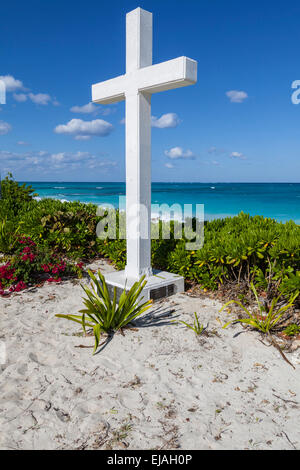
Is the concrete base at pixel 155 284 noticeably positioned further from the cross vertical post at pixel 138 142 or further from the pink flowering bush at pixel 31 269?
the pink flowering bush at pixel 31 269

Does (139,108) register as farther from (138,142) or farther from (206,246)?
(206,246)

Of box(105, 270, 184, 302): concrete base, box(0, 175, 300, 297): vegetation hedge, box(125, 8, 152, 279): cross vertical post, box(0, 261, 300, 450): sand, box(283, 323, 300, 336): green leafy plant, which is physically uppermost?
box(125, 8, 152, 279): cross vertical post

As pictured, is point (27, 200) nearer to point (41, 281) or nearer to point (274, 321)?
point (41, 281)

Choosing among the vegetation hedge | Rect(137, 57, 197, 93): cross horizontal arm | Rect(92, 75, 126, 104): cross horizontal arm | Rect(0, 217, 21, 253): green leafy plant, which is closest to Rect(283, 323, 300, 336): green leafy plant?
the vegetation hedge

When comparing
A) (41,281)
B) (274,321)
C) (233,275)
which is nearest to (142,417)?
(274,321)

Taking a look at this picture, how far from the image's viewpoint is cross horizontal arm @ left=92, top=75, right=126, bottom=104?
4.14 metres

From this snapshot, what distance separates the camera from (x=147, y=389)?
256 cm

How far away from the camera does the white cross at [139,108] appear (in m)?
3.81

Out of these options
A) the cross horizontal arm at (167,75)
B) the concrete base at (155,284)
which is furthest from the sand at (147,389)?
the cross horizontal arm at (167,75)

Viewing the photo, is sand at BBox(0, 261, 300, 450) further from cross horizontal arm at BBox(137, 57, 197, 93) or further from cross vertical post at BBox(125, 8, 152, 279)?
cross horizontal arm at BBox(137, 57, 197, 93)

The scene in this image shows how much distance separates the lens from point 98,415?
2289 mm

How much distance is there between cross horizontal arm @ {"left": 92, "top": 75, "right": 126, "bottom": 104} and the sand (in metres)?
2.78
